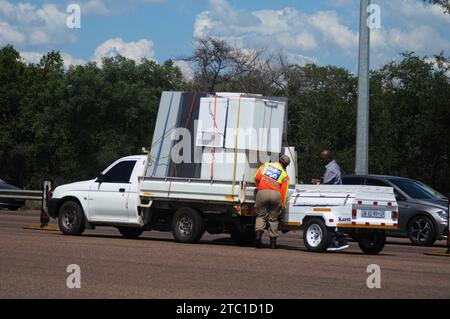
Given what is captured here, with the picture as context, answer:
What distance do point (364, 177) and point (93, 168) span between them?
41.2 m

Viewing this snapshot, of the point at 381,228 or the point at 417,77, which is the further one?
the point at 417,77

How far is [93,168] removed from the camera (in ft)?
207

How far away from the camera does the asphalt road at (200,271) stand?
37.2 ft

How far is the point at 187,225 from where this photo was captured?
64.7ft

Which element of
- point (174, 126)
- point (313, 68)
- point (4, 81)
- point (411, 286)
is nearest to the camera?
point (411, 286)

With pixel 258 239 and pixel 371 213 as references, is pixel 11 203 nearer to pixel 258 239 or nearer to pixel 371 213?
pixel 258 239

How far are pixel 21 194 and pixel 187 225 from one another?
20.1m

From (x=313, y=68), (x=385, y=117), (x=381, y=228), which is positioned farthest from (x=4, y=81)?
(x=381, y=228)

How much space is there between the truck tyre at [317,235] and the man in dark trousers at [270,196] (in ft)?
2.17

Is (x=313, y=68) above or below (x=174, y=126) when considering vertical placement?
above

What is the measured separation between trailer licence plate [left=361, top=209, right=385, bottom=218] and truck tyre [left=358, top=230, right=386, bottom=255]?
18.2 inches

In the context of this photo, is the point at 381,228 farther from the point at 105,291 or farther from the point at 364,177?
the point at 105,291

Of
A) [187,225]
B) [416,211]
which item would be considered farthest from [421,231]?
[187,225]

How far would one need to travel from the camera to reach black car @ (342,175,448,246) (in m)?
23.0
